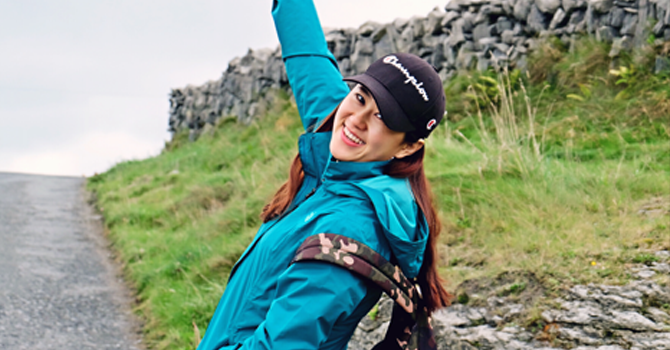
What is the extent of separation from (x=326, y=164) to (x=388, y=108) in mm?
351

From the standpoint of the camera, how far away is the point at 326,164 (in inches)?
76.8

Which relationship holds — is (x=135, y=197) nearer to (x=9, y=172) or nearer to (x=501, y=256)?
(x=9, y=172)

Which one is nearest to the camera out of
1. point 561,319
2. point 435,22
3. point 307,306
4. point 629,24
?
point 307,306

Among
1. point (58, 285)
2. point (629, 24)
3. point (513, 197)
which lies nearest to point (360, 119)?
point (513, 197)

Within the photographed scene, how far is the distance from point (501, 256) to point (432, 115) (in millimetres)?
2793

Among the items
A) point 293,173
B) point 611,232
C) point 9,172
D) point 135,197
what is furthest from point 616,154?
point 9,172

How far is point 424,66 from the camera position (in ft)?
5.74

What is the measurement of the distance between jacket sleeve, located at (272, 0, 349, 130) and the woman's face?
0.38 meters

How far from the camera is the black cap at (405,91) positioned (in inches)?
66.9

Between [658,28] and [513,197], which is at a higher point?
[658,28]

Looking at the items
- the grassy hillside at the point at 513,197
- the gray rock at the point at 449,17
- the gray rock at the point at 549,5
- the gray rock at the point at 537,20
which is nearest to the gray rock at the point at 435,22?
the gray rock at the point at 449,17

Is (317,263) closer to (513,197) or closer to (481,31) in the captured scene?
(513,197)

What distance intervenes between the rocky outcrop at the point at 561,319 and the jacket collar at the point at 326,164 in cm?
188

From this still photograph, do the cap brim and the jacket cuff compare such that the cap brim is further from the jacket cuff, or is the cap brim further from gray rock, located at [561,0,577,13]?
gray rock, located at [561,0,577,13]
